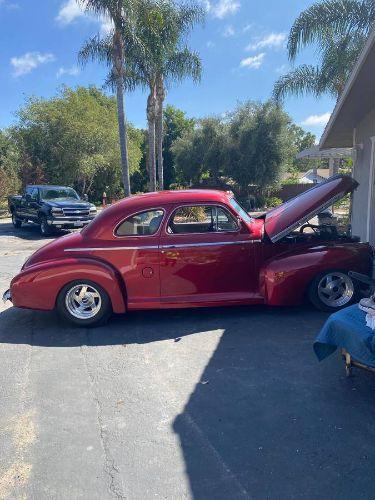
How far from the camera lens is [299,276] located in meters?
5.48

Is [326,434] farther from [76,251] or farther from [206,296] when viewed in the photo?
[76,251]

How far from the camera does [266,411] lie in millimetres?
3482

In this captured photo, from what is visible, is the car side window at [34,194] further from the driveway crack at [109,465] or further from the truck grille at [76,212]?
the driveway crack at [109,465]

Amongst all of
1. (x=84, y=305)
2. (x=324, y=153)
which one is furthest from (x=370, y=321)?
(x=324, y=153)

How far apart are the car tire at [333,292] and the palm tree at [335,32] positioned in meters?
12.9

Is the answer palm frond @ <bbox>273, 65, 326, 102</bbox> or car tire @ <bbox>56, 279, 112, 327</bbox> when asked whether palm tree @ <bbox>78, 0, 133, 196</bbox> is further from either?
car tire @ <bbox>56, 279, 112, 327</bbox>

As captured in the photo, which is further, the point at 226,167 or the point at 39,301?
the point at 226,167

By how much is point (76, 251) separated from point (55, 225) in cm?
1090

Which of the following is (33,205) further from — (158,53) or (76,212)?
(158,53)

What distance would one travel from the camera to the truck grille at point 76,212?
15891mm

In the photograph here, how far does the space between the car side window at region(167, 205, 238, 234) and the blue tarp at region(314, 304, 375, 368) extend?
2.25m

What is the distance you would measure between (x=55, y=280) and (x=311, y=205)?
3.48 metres

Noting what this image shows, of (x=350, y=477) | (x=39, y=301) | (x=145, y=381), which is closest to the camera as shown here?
(x=350, y=477)

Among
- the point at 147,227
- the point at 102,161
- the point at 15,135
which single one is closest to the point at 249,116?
the point at 102,161
